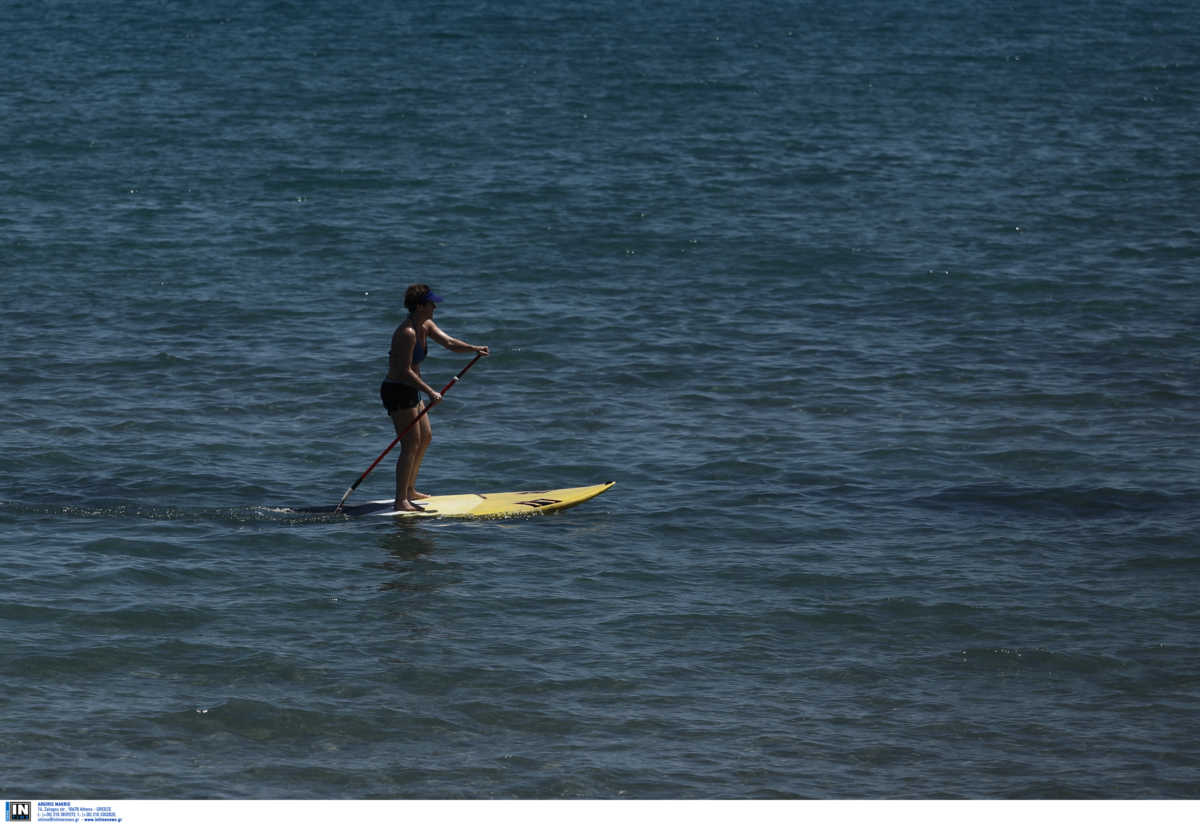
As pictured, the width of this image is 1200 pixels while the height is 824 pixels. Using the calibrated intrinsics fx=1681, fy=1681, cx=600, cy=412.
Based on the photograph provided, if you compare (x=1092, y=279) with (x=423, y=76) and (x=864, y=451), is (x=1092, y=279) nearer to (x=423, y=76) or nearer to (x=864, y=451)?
(x=864, y=451)

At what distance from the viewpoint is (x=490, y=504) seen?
53.1 ft

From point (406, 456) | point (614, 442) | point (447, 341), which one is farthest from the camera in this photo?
point (614, 442)

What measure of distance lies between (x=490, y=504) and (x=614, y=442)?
2.88 meters

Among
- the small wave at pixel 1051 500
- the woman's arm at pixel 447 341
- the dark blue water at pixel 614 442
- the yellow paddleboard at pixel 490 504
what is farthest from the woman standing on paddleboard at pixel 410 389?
the small wave at pixel 1051 500

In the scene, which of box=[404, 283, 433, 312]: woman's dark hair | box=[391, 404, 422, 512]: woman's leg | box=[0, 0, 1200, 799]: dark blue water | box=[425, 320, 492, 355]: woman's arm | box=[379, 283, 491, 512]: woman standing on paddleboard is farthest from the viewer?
box=[391, 404, 422, 512]: woman's leg

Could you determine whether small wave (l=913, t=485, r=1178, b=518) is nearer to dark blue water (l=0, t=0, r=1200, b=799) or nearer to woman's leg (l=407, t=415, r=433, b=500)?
dark blue water (l=0, t=0, r=1200, b=799)

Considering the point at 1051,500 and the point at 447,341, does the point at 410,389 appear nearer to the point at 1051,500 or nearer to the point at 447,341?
the point at 447,341

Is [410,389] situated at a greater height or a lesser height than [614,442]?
greater

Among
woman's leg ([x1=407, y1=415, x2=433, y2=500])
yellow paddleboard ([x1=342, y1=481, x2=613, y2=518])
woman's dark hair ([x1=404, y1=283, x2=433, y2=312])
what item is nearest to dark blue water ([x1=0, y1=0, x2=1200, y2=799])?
yellow paddleboard ([x1=342, y1=481, x2=613, y2=518])

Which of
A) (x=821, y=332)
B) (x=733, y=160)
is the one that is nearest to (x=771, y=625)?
(x=821, y=332)

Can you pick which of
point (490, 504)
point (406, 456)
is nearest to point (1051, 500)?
point (490, 504)

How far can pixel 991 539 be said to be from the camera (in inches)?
604

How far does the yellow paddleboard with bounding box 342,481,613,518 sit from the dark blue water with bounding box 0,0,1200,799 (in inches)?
11.8

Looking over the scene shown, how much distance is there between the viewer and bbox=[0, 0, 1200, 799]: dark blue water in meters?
11.3
